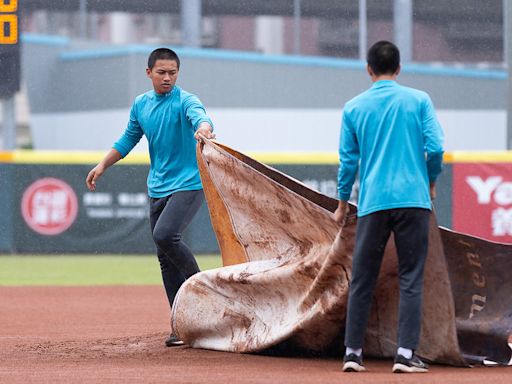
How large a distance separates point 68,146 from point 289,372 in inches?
794

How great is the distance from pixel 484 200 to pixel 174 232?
10001mm

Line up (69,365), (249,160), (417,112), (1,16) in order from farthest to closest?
(1,16) < (249,160) < (69,365) < (417,112)

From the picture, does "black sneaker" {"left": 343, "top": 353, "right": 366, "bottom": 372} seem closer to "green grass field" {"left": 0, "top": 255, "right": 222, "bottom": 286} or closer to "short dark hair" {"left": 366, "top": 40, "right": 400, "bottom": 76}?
"short dark hair" {"left": 366, "top": 40, "right": 400, "bottom": 76}

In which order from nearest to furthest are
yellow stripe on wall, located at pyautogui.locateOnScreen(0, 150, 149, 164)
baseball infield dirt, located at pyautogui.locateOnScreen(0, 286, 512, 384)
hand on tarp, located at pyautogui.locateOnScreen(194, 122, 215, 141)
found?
baseball infield dirt, located at pyautogui.locateOnScreen(0, 286, 512, 384) < hand on tarp, located at pyautogui.locateOnScreen(194, 122, 215, 141) < yellow stripe on wall, located at pyautogui.locateOnScreen(0, 150, 149, 164)

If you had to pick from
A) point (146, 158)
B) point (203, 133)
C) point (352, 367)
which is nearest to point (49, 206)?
point (146, 158)

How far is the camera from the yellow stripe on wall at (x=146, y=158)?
54.5 ft

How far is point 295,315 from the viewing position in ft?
21.4

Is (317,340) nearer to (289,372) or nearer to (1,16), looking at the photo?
(289,372)

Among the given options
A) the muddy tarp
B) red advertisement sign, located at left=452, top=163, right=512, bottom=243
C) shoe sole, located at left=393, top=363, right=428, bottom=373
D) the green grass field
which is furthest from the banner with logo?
shoe sole, located at left=393, top=363, right=428, bottom=373

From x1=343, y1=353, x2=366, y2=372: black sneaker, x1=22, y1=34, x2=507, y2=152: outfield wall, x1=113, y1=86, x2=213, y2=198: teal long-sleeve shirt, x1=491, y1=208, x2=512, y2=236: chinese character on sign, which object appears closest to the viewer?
x1=343, y1=353, x2=366, y2=372: black sneaker

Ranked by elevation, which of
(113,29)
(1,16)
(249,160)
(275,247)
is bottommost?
(275,247)

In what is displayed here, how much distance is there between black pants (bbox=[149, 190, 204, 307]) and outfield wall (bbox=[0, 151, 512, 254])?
9105 mm

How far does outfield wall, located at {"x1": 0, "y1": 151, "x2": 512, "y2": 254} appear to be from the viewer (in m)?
16.5

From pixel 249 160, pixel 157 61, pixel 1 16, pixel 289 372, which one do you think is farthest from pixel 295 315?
pixel 1 16
